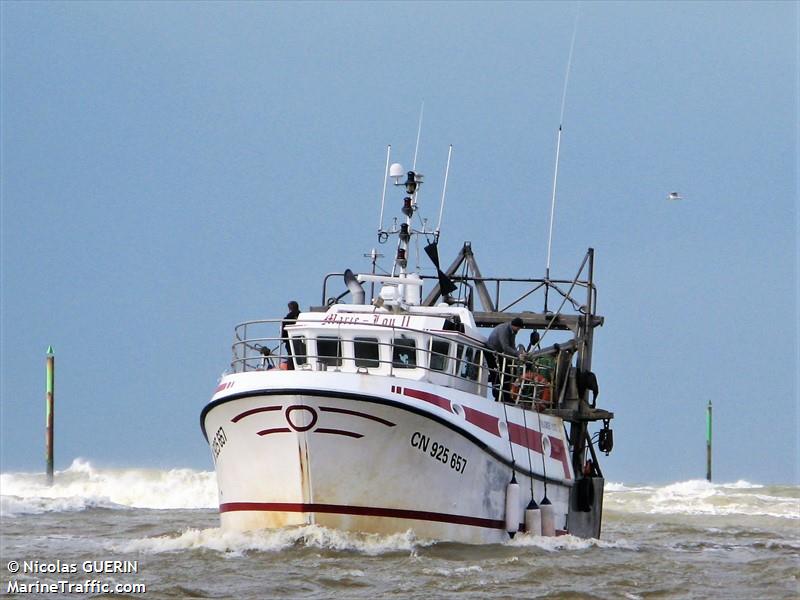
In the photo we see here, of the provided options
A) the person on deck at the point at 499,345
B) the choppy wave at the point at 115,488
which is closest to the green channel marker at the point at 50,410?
the choppy wave at the point at 115,488

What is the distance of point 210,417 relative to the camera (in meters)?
20.5

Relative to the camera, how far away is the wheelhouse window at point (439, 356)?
2169cm

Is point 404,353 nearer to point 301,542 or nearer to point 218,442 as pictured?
point 218,442

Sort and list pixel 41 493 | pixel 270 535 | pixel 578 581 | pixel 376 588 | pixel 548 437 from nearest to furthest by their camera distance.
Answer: pixel 376 588, pixel 578 581, pixel 270 535, pixel 548 437, pixel 41 493

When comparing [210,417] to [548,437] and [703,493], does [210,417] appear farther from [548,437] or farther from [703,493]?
[703,493]

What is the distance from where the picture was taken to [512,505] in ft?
70.0

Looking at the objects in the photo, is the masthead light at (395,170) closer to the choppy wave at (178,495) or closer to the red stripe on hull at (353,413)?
the red stripe on hull at (353,413)

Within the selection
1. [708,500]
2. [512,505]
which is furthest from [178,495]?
[512,505]

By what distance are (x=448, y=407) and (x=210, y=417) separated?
136 inches

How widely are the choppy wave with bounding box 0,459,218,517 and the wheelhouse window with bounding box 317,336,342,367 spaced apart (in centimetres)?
1665

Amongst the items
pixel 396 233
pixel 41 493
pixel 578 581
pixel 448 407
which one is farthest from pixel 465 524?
pixel 41 493

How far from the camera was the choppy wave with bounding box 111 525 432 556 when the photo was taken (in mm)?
18891

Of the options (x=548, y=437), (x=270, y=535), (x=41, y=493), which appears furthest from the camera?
(x=41, y=493)

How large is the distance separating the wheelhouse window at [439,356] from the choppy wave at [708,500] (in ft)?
66.4
